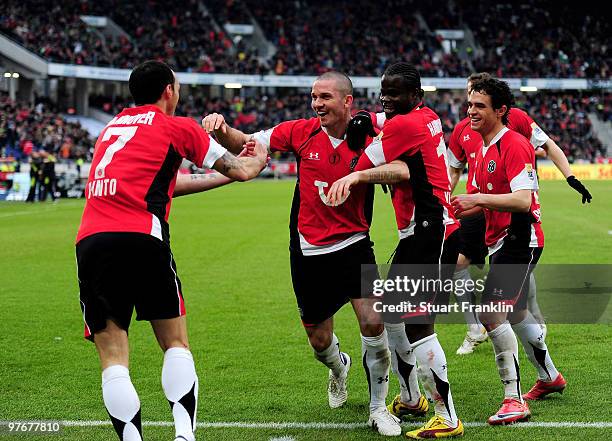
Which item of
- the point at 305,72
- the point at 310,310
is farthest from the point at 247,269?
the point at 305,72

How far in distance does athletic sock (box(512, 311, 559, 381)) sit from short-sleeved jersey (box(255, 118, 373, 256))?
1.42 metres

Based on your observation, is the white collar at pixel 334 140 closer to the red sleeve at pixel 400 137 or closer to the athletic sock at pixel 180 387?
the red sleeve at pixel 400 137

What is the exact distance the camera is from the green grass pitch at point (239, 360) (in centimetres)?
589

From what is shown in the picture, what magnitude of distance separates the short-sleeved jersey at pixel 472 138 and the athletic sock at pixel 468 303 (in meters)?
1.15

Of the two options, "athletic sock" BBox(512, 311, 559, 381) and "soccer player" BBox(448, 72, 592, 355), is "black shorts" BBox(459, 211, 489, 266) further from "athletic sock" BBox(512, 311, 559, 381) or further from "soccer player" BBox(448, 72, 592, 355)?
"athletic sock" BBox(512, 311, 559, 381)

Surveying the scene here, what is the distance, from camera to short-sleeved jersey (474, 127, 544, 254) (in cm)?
582

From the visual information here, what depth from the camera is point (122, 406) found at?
15.0ft

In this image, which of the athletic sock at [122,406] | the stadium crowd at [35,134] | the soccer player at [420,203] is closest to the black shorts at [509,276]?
the soccer player at [420,203]

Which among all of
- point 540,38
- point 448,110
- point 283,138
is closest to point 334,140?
point 283,138

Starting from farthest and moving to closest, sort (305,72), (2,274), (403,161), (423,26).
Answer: (423,26) → (305,72) → (2,274) → (403,161)

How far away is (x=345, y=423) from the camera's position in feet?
19.1

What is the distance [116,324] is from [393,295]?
6.08 ft

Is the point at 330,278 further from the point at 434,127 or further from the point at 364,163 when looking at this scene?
the point at 434,127

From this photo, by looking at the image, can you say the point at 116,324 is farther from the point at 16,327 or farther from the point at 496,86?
the point at 16,327
